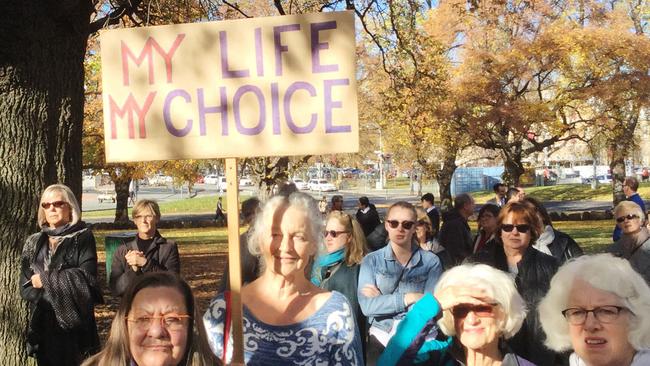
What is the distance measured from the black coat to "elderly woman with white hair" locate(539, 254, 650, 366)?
10.6ft

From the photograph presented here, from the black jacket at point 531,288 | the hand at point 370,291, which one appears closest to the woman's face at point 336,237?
the hand at point 370,291

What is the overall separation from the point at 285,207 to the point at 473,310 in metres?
0.89

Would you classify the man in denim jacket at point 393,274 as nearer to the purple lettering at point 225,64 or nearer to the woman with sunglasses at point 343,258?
the woman with sunglasses at point 343,258

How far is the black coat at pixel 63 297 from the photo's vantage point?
4.90m

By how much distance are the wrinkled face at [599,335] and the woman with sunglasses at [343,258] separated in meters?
2.40

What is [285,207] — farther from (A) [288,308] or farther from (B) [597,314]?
(B) [597,314]

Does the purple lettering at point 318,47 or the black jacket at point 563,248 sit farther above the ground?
the purple lettering at point 318,47

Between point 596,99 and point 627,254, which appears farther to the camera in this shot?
point 596,99

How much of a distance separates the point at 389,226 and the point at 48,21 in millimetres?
3553

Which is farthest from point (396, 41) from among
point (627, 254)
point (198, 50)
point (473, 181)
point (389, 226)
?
point (473, 181)

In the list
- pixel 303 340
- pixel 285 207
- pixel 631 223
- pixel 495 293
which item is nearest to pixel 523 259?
pixel 495 293

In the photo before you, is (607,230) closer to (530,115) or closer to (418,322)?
(530,115)

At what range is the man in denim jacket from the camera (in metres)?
4.64

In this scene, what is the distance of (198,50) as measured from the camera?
3389 millimetres
